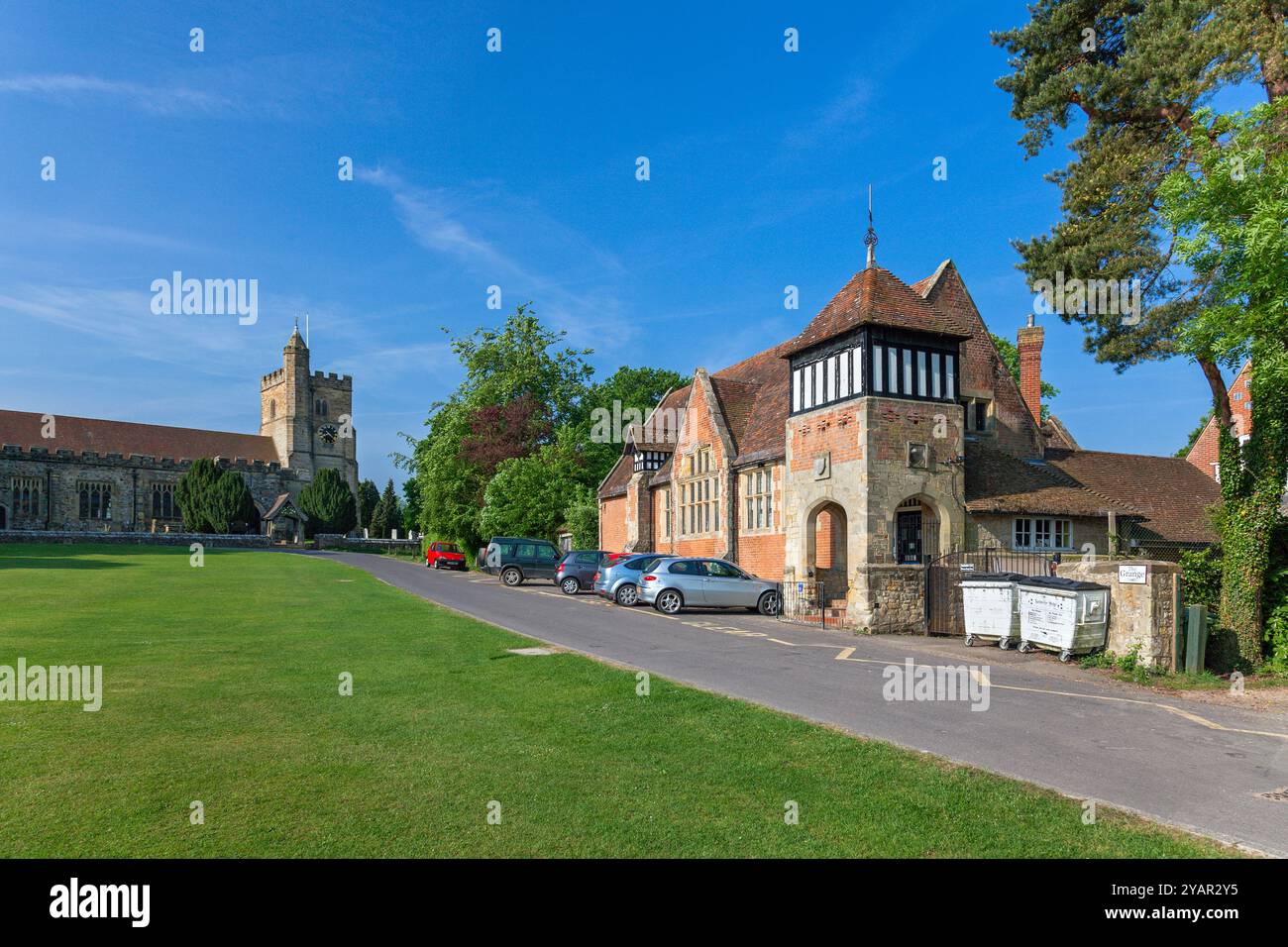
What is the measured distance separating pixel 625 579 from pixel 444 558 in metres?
27.3

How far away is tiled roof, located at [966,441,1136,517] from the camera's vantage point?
938 inches

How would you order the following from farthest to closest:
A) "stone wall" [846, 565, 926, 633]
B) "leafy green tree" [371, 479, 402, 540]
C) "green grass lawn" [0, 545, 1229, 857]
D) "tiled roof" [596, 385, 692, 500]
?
"leafy green tree" [371, 479, 402, 540] → "tiled roof" [596, 385, 692, 500] → "stone wall" [846, 565, 926, 633] → "green grass lawn" [0, 545, 1229, 857]

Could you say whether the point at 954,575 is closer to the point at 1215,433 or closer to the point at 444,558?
the point at 1215,433

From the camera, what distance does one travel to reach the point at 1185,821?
6344mm

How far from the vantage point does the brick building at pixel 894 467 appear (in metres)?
22.5

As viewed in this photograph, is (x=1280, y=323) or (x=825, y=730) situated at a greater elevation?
(x=1280, y=323)

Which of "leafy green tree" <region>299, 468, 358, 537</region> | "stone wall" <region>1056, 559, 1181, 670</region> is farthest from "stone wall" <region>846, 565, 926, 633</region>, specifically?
"leafy green tree" <region>299, 468, 358, 537</region>

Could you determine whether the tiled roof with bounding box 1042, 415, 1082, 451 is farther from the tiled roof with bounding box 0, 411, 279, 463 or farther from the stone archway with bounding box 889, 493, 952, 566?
the tiled roof with bounding box 0, 411, 279, 463

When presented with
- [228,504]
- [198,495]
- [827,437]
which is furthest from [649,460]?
[198,495]

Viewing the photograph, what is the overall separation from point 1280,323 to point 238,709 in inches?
700

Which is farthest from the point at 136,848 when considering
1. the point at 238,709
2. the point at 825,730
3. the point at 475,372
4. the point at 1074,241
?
the point at 475,372

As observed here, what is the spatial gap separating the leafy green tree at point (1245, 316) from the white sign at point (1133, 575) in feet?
9.51

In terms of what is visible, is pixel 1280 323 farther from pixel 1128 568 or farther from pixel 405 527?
pixel 405 527

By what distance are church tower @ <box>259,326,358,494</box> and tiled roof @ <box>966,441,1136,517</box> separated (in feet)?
307
